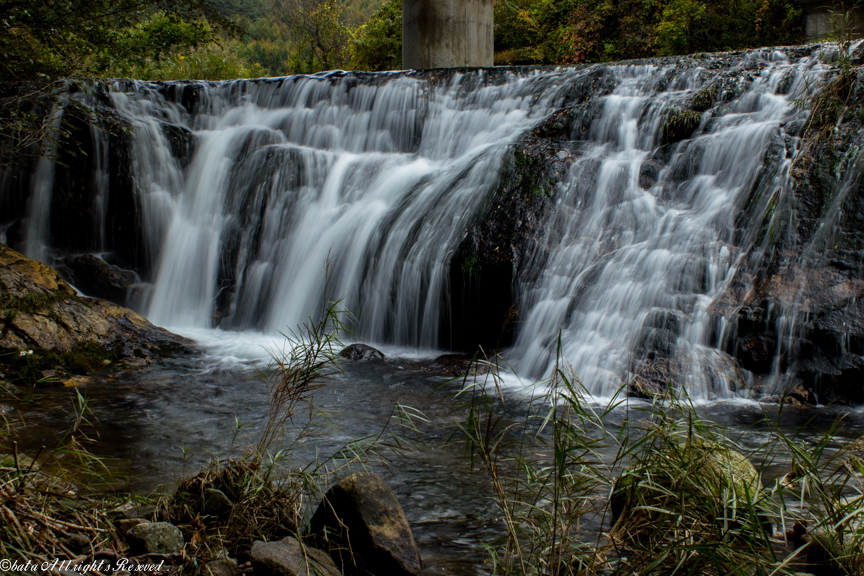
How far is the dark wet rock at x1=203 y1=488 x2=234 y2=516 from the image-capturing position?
2562 mm

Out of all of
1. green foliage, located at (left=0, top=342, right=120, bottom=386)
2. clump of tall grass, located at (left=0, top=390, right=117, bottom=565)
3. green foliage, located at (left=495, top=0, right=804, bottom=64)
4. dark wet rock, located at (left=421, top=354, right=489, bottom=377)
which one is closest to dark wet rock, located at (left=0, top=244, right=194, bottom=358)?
green foliage, located at (left=0, top=342, right=120, bottom=386)

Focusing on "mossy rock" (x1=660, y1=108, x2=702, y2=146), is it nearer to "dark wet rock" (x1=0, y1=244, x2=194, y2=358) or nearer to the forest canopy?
"dark wet rock" (x1=0, y1=244, x2=194, y2=358)

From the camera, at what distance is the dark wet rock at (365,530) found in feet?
8.09

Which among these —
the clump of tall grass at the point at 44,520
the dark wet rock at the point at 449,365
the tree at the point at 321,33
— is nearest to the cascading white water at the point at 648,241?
the dark wet rock at the point at 449,365

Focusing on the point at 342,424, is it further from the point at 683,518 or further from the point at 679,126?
the point at 679,126

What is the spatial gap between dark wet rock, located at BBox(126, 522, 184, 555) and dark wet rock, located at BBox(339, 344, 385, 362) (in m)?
3.95

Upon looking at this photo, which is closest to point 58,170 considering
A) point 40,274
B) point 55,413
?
point 40,274

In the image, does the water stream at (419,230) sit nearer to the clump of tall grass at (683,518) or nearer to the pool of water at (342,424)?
the pool of water at (342,424)

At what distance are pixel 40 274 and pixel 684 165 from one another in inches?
270

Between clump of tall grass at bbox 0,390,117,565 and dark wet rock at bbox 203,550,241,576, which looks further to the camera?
dark wet rock at bbox 203,550,241,576

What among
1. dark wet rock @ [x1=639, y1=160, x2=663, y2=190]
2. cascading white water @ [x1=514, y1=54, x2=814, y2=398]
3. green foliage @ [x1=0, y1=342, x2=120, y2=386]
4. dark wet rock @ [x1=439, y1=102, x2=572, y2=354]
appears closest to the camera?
green foliage @ [x1=0, y1=342, x2=120, y2=386]

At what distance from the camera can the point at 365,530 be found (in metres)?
2.50

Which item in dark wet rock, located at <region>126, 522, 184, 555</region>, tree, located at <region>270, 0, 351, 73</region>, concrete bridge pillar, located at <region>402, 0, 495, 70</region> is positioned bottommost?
dark wet rock, located at <region>126, 522, 184, 555</region>

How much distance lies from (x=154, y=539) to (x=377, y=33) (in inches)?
689
